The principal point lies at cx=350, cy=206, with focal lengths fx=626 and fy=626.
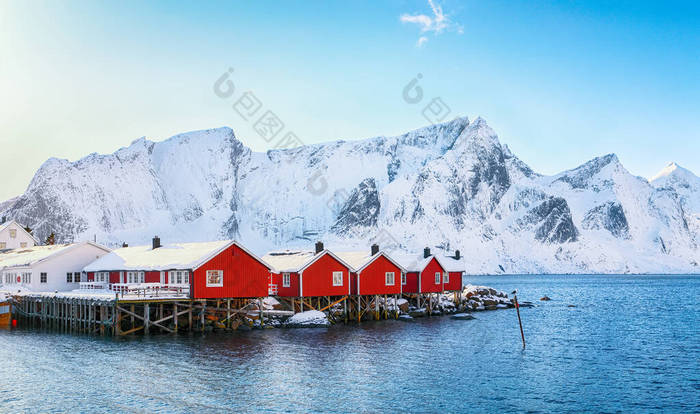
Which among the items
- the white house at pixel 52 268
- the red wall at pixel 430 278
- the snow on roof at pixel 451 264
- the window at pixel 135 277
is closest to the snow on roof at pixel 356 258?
the red wall at pixel 430 278

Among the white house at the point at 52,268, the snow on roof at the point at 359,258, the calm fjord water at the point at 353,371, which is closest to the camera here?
the calm fjord water at the point at 353,371

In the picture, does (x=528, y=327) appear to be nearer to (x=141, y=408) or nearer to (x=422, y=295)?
(x=422, y=295)

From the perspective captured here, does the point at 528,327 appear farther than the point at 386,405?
Yes

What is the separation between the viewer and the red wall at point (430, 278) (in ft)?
260

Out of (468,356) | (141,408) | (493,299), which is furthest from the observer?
(493,299)

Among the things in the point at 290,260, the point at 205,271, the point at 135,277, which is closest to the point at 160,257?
the point at 135,277

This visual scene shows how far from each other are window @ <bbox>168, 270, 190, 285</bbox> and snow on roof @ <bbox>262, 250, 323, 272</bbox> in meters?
10.8

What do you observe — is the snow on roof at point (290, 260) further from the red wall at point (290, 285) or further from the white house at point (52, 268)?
the white house at point (52, 268)

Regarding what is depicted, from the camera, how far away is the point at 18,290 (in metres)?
70.1

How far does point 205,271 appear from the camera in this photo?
56.8 metres

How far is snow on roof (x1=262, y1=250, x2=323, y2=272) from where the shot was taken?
65938 mm

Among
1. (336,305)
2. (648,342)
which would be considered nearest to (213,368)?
(336,305)

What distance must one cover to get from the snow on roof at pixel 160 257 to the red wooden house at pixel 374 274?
667 inches

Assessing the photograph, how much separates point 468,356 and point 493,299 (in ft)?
174
